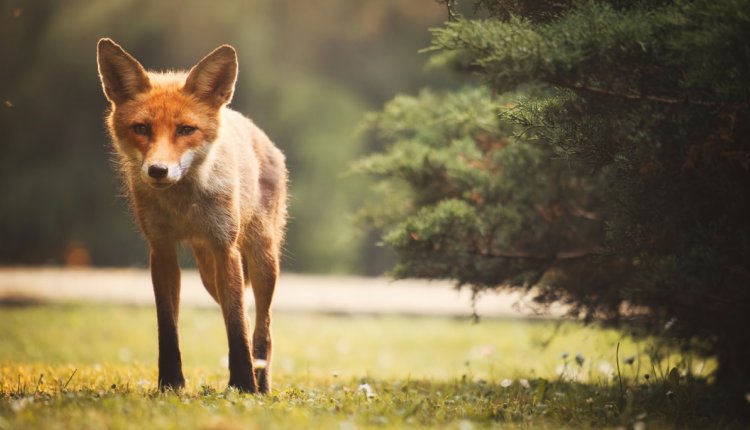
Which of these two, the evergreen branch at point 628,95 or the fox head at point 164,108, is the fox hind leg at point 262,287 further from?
the evergreen branch at point 628,95

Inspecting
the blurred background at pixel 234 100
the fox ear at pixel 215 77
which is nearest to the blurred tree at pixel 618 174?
the fox ear at pixel 215 77

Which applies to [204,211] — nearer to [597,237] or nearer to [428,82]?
[597,237]

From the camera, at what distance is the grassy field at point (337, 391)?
3.54 meters

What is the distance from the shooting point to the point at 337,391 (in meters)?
5.00

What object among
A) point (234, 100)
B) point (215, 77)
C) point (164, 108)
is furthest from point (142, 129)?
point (234, 100)

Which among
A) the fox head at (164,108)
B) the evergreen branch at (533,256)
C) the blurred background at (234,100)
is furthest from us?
the blurred background at (234,100)

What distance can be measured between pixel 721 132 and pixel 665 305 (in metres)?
1.69

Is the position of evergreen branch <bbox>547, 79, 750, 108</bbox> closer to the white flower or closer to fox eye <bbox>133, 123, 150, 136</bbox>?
the white flower

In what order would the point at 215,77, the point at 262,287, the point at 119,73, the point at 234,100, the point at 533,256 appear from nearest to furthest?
the point at 119,73 < the point at 215,77 < the point at 262,287 < the point at 533,256 < the point at 234,100

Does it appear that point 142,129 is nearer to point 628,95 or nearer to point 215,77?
point 215,77

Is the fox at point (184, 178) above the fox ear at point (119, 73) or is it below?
below

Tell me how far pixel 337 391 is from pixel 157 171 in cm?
199

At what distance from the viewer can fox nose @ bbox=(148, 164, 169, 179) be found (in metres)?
3.94

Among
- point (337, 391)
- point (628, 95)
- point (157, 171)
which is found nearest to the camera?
point (157, 171)
